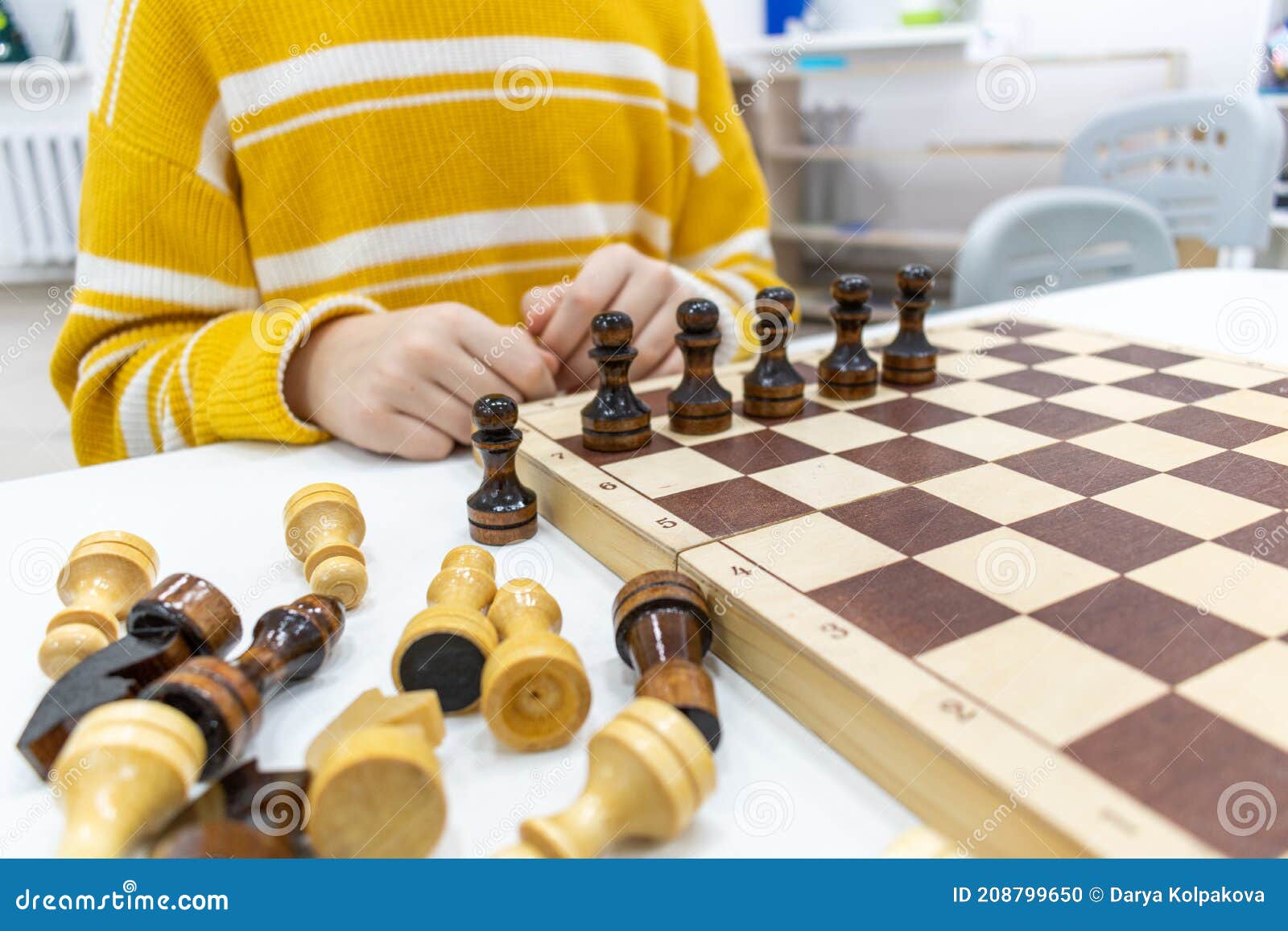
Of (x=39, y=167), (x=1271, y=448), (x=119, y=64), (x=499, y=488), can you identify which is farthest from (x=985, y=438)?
(x=39, y=167)

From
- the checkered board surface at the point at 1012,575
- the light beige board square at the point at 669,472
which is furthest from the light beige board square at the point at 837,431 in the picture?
the light beige board square at the point at 669,472

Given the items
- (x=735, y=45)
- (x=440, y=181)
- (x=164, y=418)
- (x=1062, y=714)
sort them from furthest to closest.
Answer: (x=735, y=45) < (x=440, y=181) < (x=164, y=418) < (x=1062, y=714)

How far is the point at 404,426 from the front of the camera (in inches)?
39.9

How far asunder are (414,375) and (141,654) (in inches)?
20.0

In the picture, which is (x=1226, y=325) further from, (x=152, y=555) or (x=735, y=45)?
(x=735, y=45)

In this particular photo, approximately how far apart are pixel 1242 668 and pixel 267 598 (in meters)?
0.67

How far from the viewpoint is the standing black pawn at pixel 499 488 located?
0.82m

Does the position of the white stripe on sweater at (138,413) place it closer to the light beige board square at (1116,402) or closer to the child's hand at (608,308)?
the child's hand at (608,308)

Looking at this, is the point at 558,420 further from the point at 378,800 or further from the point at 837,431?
the point at 378,800

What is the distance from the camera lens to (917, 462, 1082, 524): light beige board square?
0.73 metres

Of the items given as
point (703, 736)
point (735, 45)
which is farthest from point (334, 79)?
point (735, 45)

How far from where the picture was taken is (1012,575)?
631mm

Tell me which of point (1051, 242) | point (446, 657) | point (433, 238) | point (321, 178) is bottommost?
point (1051, 242)

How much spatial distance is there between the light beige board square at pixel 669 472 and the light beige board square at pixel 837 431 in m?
0.11
